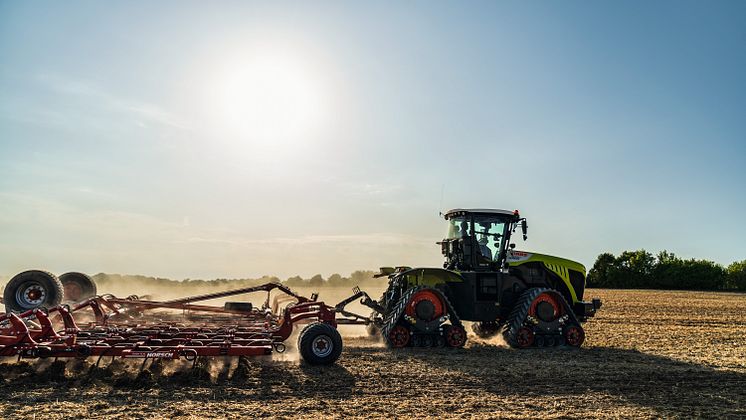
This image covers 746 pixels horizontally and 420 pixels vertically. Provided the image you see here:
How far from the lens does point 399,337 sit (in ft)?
42.0

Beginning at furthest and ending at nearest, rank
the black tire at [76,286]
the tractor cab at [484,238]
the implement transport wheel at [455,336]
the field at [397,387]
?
the black tire at [76,286], the tractor cab at [484,238], the implement transport wheel at [455,336], the field at [397,387]

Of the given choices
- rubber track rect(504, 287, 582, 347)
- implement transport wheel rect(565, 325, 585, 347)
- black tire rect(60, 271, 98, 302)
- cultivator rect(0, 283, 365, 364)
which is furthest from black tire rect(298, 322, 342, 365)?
black tire rect(60, 271, 98, 302)

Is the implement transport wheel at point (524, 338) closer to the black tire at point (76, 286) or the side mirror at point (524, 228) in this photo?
the side mirror at point (524, 228)

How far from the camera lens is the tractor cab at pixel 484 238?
562 inches

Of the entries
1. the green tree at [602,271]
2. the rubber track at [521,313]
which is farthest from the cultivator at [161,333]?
the green tree at [602,271]

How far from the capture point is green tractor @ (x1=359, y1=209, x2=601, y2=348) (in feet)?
42.7

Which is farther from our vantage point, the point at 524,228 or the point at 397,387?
the point at 524,228

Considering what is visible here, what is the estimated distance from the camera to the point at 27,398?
7.28 metres

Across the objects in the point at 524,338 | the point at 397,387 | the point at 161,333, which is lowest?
the point at 397,387

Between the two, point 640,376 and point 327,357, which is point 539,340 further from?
point 327,357

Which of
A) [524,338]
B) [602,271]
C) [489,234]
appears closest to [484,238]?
[489,234]

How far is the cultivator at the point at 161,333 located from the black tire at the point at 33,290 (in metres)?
0.77

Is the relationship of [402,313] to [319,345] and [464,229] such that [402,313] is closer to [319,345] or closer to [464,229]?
[464,229]

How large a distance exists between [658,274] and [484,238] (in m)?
49.2
